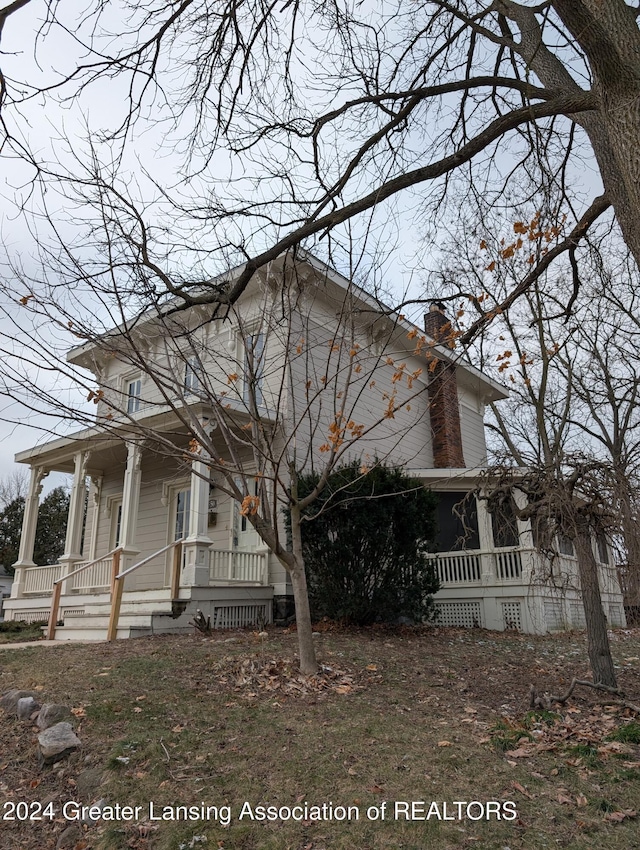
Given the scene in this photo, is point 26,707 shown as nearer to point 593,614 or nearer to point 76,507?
point 593,614

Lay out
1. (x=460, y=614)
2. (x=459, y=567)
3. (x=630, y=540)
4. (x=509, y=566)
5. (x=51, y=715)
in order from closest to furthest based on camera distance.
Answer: (x=630, y=540), (x=51, y=715), (x=509, y=566), (x=460, y=614), (x=459, y=567)

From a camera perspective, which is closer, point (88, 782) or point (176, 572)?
point (88, 782)

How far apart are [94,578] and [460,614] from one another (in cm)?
786

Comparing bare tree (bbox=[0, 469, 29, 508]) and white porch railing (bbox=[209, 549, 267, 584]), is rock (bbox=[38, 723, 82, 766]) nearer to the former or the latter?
white porch railing (bbox=[209, 549, 267, 584])

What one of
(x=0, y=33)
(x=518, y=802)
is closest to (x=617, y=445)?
(x=518, y=802)

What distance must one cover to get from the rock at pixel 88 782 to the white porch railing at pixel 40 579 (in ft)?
33.3

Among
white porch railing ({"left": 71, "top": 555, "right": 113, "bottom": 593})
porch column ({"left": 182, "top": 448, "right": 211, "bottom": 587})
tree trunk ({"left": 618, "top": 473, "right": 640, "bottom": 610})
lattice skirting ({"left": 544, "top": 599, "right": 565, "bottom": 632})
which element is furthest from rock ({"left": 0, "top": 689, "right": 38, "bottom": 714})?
A: lattice skirting ({"left": 544, "top": 599, "right": 565, "bottom": 632})

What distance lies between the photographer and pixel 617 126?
4.13 meters

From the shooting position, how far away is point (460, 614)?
1375 centimetres

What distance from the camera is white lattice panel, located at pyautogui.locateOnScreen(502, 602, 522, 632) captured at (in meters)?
13.0

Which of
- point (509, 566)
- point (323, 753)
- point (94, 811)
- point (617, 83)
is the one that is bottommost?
point (94, 811)

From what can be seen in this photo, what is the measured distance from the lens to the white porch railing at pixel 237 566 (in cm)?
1162

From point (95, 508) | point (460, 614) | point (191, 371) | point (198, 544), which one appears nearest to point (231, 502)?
point (198, 544)

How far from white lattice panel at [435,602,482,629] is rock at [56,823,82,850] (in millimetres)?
10327
